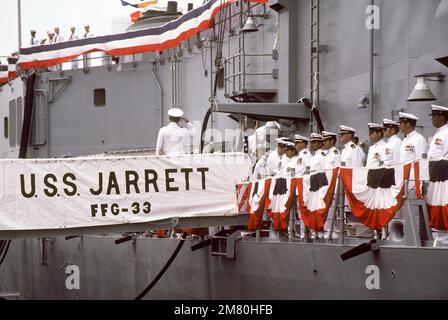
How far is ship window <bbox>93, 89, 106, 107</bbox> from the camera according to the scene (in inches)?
913

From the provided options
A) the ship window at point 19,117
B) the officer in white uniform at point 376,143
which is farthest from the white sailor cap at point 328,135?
the ship window at point 19,117

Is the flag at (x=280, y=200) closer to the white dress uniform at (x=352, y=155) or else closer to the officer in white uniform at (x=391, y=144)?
the white dress uniform at (x=352, y=155)

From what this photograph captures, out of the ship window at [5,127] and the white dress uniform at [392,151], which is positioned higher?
the ship window at [5,127]

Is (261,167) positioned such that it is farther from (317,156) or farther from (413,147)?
(413,147)

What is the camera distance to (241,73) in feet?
52.2

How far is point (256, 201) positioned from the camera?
12.7 meters

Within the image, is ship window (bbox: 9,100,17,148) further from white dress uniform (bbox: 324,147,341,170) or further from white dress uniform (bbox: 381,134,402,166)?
white dress uniform (bbox: 381,134,402,166)

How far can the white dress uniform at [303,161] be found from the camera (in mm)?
12859

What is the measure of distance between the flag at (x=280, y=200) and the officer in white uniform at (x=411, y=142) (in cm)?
165

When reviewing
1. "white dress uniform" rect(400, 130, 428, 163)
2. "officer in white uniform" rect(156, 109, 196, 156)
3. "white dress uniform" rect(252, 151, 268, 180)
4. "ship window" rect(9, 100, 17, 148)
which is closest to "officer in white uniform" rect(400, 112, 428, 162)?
"white dress uniform" rect(400, 130, 428, 163)

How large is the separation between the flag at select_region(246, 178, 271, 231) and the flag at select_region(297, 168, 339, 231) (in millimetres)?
1007

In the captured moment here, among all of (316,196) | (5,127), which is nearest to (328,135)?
(316,196)

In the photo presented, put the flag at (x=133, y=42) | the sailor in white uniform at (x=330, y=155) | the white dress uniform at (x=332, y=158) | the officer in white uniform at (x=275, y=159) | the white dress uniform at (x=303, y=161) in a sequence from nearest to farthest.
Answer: the sailor in white uniform at (x=330, y=155)
the white dress uniform at (x=332, y=158)
the white dress uniform at (x=303, y=161)
the officer in white uniform at (x=275, y=159)
the flag at (x=133, y=42)

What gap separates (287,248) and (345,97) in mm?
3063
